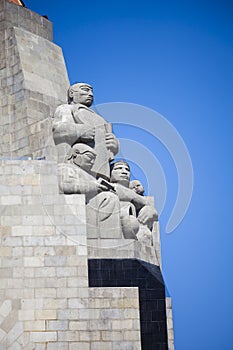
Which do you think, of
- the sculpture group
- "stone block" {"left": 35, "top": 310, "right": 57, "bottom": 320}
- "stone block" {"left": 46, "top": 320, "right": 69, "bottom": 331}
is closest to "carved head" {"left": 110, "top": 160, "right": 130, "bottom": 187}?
the sculpture group

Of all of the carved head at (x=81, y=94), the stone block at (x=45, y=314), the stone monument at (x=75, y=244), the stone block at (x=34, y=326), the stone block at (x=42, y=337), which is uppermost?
the carved head at (x=81, y=94)

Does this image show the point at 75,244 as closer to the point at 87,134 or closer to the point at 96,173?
the point at 96,173

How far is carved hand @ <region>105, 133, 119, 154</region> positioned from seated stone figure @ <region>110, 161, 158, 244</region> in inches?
13.2

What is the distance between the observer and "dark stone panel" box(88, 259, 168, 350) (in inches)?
771

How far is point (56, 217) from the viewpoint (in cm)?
2003

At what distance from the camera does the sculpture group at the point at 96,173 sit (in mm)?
20484

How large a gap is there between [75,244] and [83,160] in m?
2.06

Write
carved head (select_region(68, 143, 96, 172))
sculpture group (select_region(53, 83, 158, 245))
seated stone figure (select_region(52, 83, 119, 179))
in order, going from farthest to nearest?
seated stone figure (select_region(52, 83, 119, 179)) → carved head (select_region(68, 143, 96, 172)) → sculpture group (select_region(53, 83, 158, 245))

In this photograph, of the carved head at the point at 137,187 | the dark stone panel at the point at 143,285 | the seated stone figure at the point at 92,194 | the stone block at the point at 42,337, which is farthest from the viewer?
the carved head at the point at 137,187

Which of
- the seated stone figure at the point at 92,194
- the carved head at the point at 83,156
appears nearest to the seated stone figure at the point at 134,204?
the seated stone figure at the point at 92,194

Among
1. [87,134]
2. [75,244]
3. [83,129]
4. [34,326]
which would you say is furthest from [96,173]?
[34,326]

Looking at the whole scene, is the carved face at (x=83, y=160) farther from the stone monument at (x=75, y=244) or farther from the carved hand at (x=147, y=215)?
the carved hand at (x=147, y=215)

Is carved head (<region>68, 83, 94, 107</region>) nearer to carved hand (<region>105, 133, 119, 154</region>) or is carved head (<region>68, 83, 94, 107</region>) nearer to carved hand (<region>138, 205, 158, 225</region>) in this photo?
carved hand (<region>105, 133, 119, 154</region>)

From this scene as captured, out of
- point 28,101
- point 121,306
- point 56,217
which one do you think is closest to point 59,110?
point 28,101
